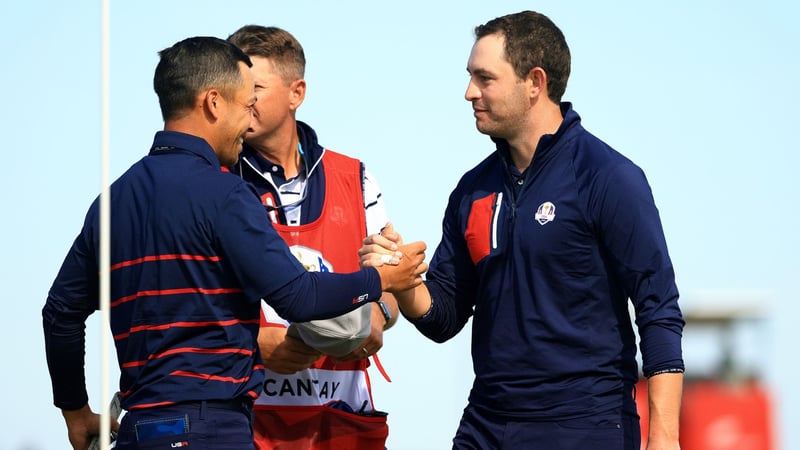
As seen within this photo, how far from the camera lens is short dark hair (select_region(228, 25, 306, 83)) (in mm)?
6906

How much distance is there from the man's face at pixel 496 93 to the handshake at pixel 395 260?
2.00 feet

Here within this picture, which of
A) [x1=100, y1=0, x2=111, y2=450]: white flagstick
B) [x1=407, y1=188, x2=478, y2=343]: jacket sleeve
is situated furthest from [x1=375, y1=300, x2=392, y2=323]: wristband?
[x1=100, y1=0, x2=111, y2=450]: white flagstick

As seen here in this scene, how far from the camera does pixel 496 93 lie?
6297 millimetres

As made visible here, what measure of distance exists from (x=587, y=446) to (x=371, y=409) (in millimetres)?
1360

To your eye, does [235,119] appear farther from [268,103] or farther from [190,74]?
[268,103]

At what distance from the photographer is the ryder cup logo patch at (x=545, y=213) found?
6.03 m

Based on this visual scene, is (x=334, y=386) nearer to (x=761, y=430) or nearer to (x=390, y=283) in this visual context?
(x=390, y=283)

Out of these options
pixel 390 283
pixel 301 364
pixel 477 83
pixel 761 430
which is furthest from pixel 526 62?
pixel 761 430

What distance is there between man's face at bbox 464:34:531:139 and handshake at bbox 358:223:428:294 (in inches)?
24.0

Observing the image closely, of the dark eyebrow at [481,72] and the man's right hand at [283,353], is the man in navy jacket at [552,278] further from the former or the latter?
the man's right hand at [283,353]

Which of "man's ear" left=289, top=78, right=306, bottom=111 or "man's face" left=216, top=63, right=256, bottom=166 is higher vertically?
"man's ear" left=289, top=78, right=306, bottom=111

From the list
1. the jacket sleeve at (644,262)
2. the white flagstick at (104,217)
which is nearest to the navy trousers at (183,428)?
the white flagstick at (104,217)

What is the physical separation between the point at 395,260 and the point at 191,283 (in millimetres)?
1204

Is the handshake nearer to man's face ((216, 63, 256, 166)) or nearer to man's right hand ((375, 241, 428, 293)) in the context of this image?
man's right hand ((375, 241, 428, 293))
